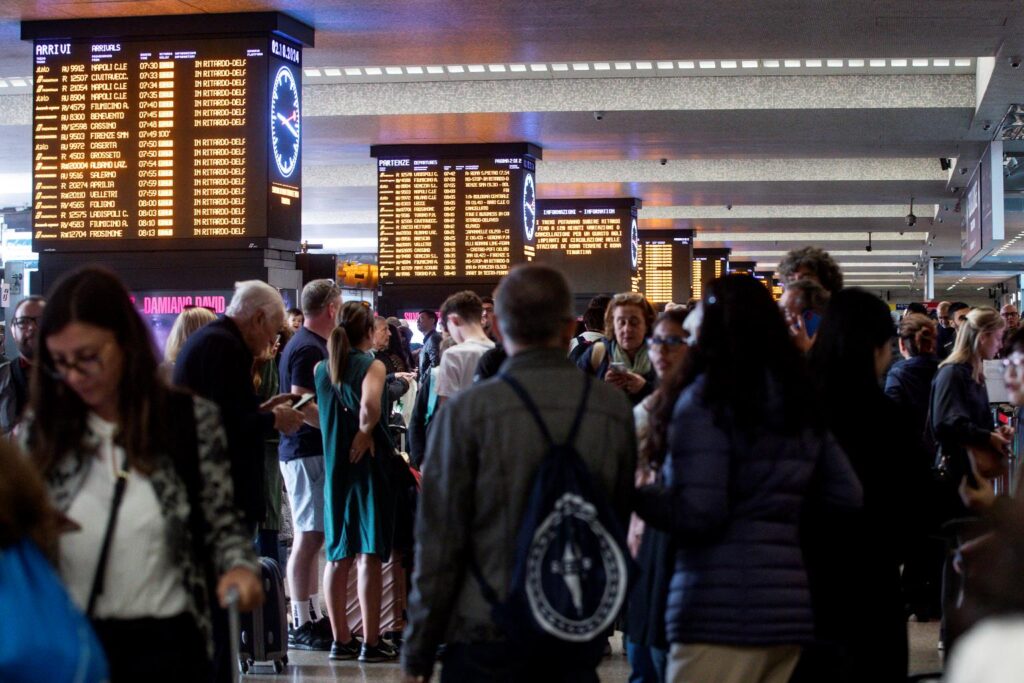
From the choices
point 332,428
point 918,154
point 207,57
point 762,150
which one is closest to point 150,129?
point 207,57

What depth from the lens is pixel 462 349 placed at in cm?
665

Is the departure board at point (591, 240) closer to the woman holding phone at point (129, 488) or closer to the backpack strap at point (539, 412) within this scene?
the backpack strap at point (539, 412)

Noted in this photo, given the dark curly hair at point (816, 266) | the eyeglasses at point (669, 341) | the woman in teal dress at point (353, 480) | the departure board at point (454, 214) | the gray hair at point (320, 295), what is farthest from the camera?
the departure board at point (454, 214)

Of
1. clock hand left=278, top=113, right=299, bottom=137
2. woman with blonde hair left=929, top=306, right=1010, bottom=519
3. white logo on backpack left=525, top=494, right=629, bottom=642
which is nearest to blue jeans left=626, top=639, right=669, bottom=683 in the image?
white logo on backpack left=525, top=494, right=629, bottom=642

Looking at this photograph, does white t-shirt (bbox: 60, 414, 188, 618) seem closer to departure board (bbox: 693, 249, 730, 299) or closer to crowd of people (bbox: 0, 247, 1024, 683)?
crowd of people (bbox: 0, 247, 1024, 683)

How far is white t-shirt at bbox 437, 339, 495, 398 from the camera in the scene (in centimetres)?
663

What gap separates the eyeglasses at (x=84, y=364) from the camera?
265 centimetres

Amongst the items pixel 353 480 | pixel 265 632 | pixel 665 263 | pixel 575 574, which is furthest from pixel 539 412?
pixel 665 263

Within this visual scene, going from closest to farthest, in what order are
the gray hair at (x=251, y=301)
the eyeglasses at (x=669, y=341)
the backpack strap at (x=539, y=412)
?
the backpack strap at (x=539, y=412) → the eyeglasses at (x=669, y=341) → the gray hair at (x=251, y=301)

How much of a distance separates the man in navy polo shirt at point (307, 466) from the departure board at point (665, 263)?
20246mm

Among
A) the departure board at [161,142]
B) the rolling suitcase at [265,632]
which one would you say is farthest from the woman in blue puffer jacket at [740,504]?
the departure board at [161,142]

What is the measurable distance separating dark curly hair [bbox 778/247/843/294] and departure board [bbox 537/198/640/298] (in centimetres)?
1546

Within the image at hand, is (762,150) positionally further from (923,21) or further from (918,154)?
(923,21)

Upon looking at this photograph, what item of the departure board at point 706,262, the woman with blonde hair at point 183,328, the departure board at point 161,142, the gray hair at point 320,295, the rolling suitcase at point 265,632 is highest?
the departure board at point 706,262
